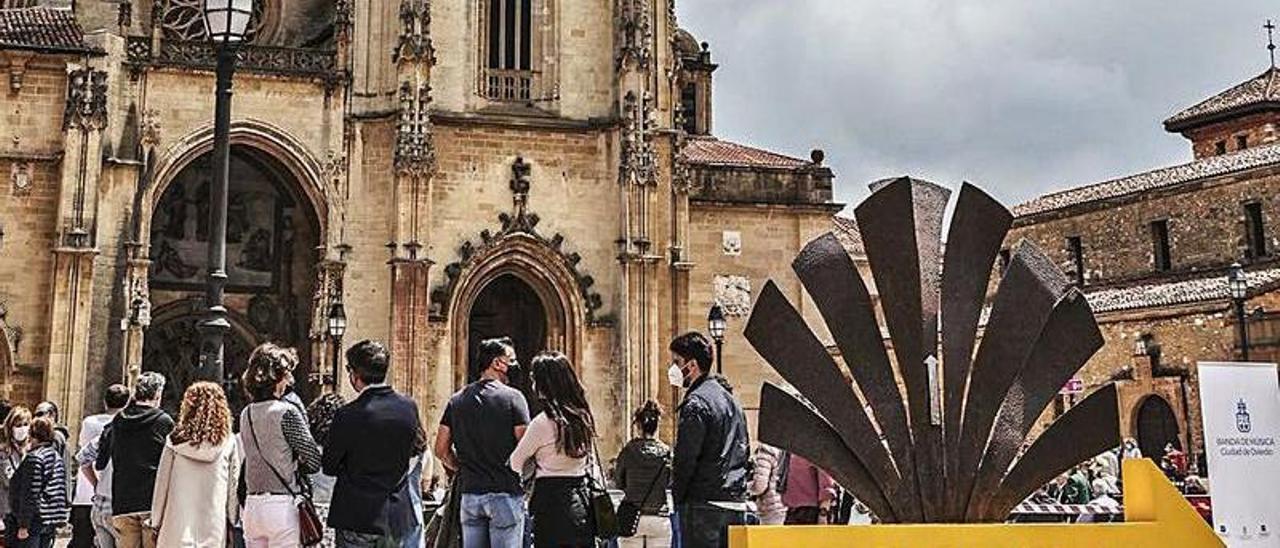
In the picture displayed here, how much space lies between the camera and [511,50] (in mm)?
29281

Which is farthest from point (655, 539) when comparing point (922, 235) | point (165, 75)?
point (165, 75)

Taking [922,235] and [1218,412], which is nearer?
[922,235]

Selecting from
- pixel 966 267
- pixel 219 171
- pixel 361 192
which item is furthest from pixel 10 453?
pixel 361 192

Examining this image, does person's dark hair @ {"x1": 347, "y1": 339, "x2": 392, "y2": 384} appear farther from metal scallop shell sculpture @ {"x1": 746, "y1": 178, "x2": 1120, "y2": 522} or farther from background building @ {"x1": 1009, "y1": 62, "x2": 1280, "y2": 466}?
background building @ {"x1": 1009, "y1": 62, "x2": 1280, "y2": 466}

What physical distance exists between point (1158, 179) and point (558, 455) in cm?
3602

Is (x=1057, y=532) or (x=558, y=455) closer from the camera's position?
(x=1057, y=532)

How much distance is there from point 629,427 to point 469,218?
18.3ft

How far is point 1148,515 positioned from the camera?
686cm

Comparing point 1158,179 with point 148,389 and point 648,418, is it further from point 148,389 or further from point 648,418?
point 148,389

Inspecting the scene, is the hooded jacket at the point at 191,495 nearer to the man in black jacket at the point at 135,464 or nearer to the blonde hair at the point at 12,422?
the man in black jacket at the point at 135,464

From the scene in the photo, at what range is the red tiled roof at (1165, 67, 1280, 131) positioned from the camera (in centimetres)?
4234

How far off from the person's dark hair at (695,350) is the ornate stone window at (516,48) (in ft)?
72.2

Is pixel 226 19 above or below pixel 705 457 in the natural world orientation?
above

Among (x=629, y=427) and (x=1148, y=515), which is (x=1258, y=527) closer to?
(x=1148, y=515)
